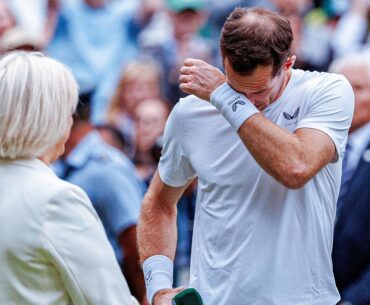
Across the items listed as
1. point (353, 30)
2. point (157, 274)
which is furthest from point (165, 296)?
point (353, 30)

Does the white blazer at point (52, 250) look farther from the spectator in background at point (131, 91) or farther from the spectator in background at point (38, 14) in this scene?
the spectator in background at point (38, 14)

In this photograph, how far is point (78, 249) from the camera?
11.4 ft

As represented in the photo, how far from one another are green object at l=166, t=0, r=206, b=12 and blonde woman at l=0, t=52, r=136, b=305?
7.47 meters

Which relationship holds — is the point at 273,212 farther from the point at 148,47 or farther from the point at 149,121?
the point at 148,47

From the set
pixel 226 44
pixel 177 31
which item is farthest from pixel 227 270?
pixel 177 31

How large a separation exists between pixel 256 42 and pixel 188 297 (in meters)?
0.96

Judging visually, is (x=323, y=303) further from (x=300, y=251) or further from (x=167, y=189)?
(x=167, y=189)

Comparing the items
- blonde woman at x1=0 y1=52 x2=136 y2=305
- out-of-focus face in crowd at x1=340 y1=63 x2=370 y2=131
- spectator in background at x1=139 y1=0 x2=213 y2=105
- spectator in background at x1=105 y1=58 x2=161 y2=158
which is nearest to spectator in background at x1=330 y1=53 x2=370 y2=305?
out-of-focus face in crowd at x1=340 y1=63 x2=370 y2=131

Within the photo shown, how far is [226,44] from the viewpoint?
3.99m

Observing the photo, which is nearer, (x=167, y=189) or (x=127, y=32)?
(x=167, y=189)

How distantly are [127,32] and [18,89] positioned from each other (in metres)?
7.49

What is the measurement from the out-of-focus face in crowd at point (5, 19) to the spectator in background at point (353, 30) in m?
3.15

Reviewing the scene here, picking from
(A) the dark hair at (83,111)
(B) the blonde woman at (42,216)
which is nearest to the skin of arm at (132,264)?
(A) the dark hair at (83,111)

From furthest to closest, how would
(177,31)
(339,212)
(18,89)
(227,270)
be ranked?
(177,31) → (339,212) → (227,270) → (18,89)
